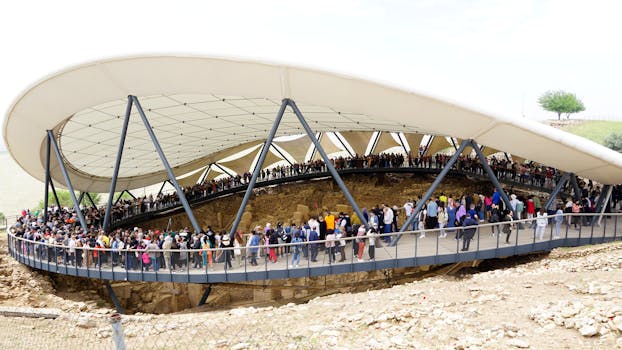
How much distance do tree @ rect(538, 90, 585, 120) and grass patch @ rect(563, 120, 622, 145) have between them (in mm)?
5425

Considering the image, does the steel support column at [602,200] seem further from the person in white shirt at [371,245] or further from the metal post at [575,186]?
the person in white shirt at [371,245]

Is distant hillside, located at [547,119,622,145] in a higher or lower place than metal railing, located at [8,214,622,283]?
higher

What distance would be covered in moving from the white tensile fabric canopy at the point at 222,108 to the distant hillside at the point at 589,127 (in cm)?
6799

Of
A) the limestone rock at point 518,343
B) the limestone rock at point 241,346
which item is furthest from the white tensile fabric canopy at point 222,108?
the limestone rock at point 241,346

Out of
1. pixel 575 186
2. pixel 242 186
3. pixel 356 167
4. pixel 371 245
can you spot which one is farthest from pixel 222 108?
pixel 575 186

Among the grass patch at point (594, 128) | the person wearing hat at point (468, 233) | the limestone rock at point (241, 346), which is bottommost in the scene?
the limestone rock at point (241, 346)

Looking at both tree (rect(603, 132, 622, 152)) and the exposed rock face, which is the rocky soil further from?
tree (rect(603, 132, 622, 152))

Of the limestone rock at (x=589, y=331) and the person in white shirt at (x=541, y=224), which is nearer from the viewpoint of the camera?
the limestone rock at (x=589, y=331)

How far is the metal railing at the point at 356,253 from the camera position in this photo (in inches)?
430

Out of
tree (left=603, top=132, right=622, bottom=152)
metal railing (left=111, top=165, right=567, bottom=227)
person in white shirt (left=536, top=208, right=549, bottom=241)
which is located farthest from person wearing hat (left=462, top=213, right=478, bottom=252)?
tree (left=603, top=132, right=622, bottom=152)

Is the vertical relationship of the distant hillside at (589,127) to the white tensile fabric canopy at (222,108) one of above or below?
above

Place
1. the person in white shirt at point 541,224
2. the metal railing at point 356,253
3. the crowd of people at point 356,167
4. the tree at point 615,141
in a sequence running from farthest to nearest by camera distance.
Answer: the tree at point 615,141
the crowd of people at point 356,167
the person in white shirt at point 541,224
the metal railing at point 356,253

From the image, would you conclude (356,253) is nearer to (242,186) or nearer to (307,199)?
(307,199)

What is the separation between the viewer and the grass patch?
6812cm
